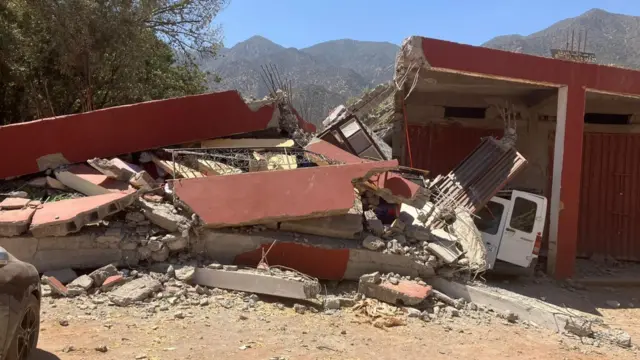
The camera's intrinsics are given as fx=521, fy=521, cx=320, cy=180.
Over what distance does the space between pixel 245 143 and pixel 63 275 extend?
13.2 feet

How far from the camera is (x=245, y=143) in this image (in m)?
9.38

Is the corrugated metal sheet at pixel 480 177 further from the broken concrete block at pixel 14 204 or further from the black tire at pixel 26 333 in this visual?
the black tire at pixel 26 333

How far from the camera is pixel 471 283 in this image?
7.57 meters

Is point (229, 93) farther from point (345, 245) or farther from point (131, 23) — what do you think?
point (131, 23)

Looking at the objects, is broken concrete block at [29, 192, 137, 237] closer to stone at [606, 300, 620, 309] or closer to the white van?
the white van

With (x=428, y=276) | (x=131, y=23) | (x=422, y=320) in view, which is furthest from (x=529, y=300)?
(x=131, y=23)

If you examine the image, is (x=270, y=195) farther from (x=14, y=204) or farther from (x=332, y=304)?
(x=14, y=204)

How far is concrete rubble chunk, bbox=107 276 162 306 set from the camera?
5.77m

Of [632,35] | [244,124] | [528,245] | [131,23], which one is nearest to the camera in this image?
[528,245]

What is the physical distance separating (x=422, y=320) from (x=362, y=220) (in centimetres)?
178

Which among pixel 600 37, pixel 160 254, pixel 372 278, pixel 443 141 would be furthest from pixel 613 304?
pixel 600 37

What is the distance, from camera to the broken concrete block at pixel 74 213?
20.5 ft

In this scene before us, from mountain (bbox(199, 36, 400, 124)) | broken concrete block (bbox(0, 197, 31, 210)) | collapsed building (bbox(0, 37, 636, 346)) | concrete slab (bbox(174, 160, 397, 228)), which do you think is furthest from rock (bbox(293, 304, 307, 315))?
mountain (bbox(199, 36, 400, 124))

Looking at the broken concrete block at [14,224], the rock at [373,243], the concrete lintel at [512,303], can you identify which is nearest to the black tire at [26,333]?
the broken concrete block at [14,224]
